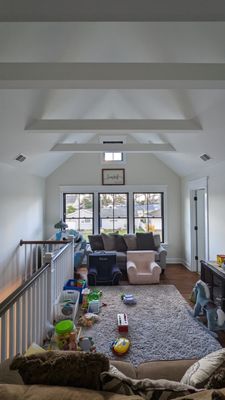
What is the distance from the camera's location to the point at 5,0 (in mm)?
1355

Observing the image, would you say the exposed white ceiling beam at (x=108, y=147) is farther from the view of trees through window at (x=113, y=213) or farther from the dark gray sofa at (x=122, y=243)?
the dark gray sofa at (x=122, y=243)

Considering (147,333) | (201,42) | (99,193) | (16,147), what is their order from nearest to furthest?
1. (201,42)
2. (147,333)
3. (16,147)
4. (99,193)

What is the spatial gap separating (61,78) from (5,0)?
0.80 metres

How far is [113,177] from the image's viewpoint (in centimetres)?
674

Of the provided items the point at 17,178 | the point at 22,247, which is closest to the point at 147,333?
the point at 22,247

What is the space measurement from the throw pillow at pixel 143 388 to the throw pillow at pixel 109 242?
4954 millimetres

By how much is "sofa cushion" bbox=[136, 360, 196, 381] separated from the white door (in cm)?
446

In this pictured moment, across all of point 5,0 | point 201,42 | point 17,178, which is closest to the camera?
point 5,0

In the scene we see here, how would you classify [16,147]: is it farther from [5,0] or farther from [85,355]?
[85,355]

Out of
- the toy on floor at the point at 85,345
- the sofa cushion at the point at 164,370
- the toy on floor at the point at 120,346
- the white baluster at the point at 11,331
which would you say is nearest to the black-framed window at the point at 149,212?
the toy on floor at the point at 120,346

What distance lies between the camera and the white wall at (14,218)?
4188mm

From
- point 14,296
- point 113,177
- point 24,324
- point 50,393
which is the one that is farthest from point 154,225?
point 50,393

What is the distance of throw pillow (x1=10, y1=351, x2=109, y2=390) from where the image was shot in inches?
37.7

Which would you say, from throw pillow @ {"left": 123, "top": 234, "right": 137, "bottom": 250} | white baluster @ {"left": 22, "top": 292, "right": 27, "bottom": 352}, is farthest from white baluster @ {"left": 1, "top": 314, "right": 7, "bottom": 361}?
throw pillow @ {"left": 123, "top": 234, "right": 137, "bottom": 250}
